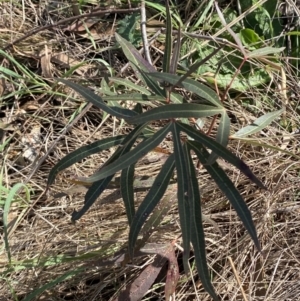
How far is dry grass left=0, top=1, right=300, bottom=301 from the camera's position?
5.07 feet

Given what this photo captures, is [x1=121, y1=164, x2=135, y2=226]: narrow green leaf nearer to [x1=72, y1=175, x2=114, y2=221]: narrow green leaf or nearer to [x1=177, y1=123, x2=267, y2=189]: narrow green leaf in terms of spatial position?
[x1=72, y1=175, x2=114, y2=221]: narrow green leaf

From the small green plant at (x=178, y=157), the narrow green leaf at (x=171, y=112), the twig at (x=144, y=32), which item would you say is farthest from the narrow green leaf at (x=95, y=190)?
the twig at (x=144, y=32)

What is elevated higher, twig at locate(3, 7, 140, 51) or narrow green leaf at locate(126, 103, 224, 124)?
twig at locate(3, 7, 140, 51)

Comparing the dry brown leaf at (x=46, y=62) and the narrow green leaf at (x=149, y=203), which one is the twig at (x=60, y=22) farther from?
the narrow green leaf at (x=149, y=203)

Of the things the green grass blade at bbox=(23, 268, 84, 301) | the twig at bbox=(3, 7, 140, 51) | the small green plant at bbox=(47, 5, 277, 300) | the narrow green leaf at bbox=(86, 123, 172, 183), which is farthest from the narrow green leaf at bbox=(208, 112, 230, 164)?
the twig at bbox=(3, 7, 140, 51)

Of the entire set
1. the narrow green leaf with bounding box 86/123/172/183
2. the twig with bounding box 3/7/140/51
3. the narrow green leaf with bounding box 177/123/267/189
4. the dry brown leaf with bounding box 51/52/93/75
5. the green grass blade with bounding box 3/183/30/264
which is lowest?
the green grass blade with bounding box 3/183/30/264

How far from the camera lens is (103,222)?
64.6 inches

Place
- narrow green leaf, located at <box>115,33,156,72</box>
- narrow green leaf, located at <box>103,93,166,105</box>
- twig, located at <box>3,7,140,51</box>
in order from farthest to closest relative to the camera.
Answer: twig, located at <box>3,7,140,51</box> < narrow green leaf, located at <box>115,33,156,72</box> < narrow green leaf, located at <box>103,93,166,105</box>

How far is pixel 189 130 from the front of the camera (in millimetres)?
1198

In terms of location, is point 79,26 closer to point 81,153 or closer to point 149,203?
point 81,153

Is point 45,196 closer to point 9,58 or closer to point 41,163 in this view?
point 41,163

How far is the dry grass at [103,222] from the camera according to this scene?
1.54 m

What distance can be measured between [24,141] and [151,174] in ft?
1.53

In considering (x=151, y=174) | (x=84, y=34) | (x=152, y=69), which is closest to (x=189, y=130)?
(x=152, y=69)
